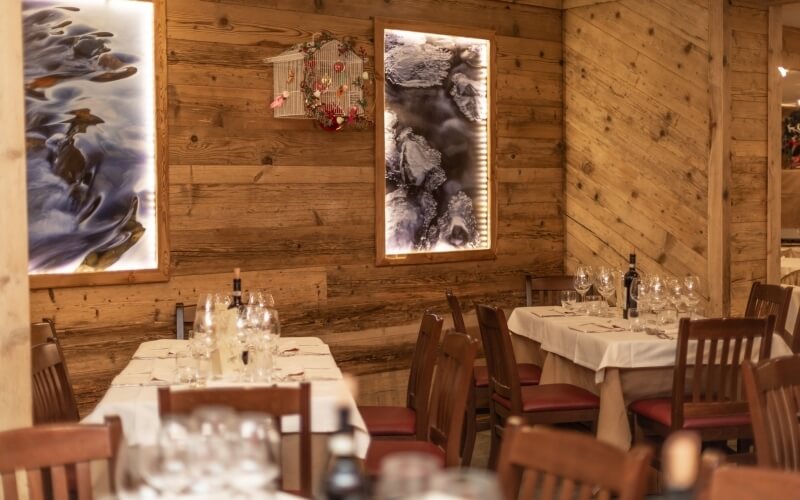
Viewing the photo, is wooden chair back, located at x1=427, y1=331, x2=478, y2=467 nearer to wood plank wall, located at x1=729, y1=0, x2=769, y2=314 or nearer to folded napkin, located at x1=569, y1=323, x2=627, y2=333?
folded napkin, located at x1=569, y1=323, x2=627, y2=333

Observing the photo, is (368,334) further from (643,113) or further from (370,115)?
(643,113)

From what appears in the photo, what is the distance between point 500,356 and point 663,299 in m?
1.00

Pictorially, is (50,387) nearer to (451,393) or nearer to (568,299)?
(451,393)

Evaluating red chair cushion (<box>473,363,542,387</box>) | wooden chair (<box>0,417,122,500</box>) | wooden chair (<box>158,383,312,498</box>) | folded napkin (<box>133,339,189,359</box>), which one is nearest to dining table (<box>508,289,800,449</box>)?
red chair cushion (<box>473,363,542,387</box>)

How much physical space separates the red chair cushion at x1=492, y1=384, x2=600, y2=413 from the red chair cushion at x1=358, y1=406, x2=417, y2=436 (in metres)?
0.60

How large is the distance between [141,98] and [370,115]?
1.47m

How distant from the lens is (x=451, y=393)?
3.57 metres

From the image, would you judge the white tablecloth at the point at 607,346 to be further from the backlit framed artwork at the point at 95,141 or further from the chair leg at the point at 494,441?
the backlit framed artwork at the point at 95,141

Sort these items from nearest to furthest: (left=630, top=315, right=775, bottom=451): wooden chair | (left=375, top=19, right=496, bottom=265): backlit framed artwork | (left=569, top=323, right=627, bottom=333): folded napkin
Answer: (left=630, top=315, right=775, bottom=451): wooden chair, (left=569, top=323, right=627, bottom=333): folded napkin, (left=375, top=19, right=496, bottom=265): backlit framed artwork

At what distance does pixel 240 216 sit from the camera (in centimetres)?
545

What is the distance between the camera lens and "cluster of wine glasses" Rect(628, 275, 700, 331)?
4.84m

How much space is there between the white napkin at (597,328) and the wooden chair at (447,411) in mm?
1139

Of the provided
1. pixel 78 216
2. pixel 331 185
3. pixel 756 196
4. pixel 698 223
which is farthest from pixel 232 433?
pixel 756 196

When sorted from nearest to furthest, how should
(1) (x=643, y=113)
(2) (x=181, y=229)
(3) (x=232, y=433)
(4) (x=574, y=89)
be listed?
(3) (x=232, y=433) < (2) (x=181, y=229) < (1) (x=643, y=113) < (4) (x=574, y=89)
